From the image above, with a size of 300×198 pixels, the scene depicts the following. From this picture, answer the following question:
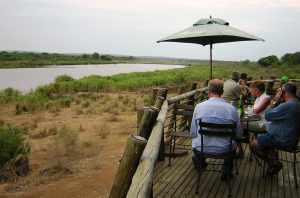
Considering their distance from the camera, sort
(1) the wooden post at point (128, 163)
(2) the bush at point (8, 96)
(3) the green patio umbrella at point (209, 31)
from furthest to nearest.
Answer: (2) the bush at point (8, 96)
(3) the green patio umbrella at point (209, 31)
(1) the wooden post at point (128, 163)

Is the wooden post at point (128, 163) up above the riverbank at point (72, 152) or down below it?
above

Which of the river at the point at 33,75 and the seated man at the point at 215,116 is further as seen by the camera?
the river at the point at 33,75

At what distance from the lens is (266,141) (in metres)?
5.16

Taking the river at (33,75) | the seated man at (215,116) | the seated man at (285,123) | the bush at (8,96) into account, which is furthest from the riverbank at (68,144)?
the river at (33,75)

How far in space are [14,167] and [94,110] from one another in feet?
37.8

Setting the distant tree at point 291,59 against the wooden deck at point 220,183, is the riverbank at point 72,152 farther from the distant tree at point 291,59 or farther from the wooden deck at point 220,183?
the distant tree at point 291,59

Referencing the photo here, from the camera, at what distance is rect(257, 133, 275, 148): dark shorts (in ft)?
16.8

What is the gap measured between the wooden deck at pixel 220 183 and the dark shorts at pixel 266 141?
46 cm

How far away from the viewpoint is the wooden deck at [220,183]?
4.83m

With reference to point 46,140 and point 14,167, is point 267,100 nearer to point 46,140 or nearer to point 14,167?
point 14,167

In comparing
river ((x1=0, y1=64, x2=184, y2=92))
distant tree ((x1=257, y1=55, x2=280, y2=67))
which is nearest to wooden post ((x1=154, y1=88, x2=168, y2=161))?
river ((x1=0, y1=64, x2=184, y2=92))

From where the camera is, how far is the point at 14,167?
944cm

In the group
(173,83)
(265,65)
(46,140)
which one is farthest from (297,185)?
(265,65)

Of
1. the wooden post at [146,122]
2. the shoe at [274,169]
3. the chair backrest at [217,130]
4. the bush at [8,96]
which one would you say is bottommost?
the bush at [8,96]
